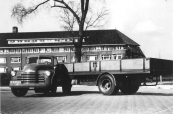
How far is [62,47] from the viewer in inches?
2368

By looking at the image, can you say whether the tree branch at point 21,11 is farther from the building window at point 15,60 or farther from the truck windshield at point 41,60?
the building window at point 15,60

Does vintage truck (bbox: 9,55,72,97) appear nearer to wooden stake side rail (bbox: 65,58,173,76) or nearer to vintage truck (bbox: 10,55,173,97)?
vintage truck (bbox: 10,55,173,97)

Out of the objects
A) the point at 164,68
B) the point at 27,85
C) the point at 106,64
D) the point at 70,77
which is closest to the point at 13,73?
the point at 27,85

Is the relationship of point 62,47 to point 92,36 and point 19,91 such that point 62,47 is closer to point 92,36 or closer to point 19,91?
point 92,36

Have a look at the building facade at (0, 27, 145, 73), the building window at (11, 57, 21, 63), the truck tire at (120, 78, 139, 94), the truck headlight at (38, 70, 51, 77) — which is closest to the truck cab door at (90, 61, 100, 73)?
the truck tire at (120, 78, 139, 94)

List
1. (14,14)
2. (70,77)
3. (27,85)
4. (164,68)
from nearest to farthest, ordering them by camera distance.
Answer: (27,85)
(164,68)
(70,77)
(14,14)

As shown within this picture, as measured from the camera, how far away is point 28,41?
6225cm

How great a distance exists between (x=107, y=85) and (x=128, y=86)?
1218 mm

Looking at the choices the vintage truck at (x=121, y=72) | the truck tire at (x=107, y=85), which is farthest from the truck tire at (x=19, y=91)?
the truck tire at (x=107, y=85)

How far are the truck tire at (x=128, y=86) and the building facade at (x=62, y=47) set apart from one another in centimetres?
4355

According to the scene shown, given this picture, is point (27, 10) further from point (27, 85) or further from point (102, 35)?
point (102, 35)

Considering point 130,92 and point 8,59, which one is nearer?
point 130,92

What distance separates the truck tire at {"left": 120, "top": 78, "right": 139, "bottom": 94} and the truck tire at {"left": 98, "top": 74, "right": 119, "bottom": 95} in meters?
0.60

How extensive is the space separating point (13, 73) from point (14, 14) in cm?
1273
